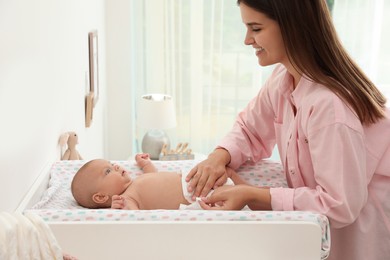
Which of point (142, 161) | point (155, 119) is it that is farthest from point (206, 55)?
point (142, 161)

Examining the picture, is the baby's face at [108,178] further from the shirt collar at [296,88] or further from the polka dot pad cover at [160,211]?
the shirt collar at [296,88]

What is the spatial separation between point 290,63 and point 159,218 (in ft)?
1.90

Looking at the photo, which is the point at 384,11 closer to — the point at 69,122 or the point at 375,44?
the point at 375,44

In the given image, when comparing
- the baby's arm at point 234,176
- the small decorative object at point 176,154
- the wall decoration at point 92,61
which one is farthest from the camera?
the small decorative object at point 176,154

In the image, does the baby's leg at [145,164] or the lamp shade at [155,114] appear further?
the lamp shade at [155,114]

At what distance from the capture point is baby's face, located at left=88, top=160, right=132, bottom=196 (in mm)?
1681

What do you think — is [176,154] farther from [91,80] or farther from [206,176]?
[206,176]

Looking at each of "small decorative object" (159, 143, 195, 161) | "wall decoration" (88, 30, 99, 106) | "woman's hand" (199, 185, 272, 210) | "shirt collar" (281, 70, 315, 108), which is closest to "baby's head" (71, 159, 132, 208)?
"woman's hand" (199, 185, 272, 210)

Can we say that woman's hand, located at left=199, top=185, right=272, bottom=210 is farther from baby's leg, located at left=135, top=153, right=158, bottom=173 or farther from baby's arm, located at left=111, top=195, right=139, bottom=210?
baby's leg, located at left=135, top=153, right=158, bottom=173

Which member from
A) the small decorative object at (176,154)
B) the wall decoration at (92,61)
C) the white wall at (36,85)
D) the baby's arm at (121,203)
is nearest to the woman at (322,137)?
the baby's arm at (121,203)

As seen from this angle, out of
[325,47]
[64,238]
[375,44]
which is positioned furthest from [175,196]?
[375,44]

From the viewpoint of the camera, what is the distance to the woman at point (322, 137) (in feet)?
4.73

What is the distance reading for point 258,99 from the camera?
1877 mm

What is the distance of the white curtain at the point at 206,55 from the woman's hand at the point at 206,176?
2152 mm
